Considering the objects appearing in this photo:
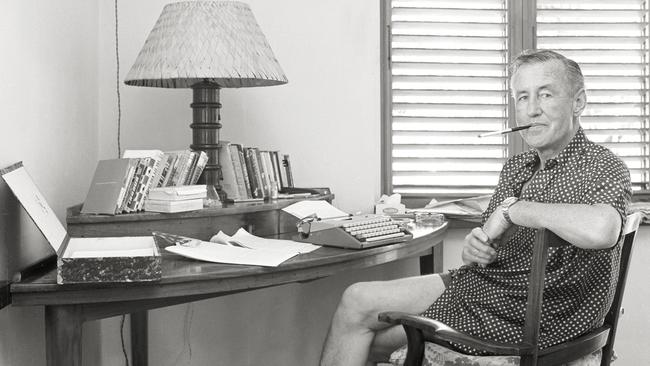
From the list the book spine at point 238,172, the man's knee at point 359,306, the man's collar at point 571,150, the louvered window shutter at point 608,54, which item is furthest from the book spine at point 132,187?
the louvered window shutter at point 608,54

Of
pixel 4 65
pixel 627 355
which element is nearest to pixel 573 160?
pixel 4 65

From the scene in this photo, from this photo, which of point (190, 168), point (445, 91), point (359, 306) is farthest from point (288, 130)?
point (359, 306)

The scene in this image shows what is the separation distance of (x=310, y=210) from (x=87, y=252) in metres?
0.83

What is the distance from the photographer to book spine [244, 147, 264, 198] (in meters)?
2.45

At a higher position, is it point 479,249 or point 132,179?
point 132,179

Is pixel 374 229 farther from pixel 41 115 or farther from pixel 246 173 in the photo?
pixel 41 115

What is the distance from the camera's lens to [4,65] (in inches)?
69.0

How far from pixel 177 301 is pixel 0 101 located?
660 millimetres

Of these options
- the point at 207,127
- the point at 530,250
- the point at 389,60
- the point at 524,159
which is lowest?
the point at 530,250

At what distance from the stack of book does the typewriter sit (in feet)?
1.06

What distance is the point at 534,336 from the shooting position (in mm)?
1466

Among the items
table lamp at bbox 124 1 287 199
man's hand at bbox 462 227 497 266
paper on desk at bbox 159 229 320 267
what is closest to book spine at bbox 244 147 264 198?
table lamp at bbox 124 1 287 199

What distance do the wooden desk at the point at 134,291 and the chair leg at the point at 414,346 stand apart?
0.31 m

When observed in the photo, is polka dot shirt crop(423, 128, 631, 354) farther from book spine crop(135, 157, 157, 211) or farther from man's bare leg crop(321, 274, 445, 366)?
book spine crop(135, 157, 157, 211)
